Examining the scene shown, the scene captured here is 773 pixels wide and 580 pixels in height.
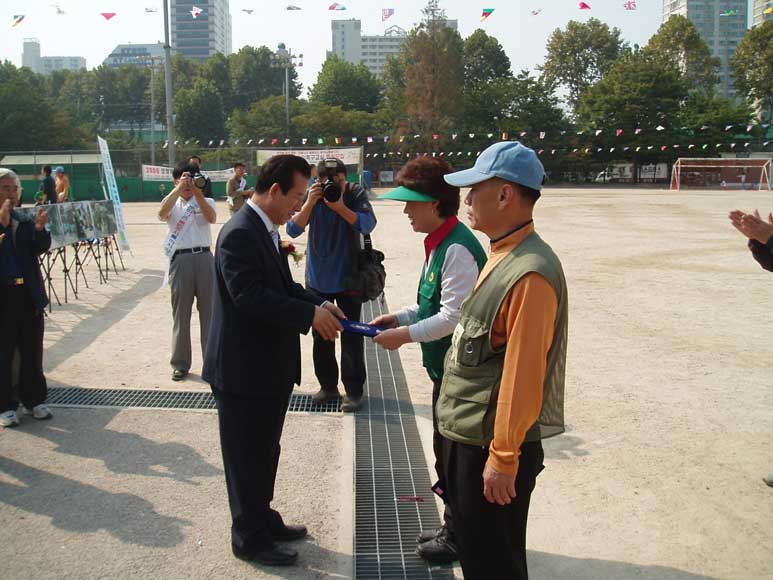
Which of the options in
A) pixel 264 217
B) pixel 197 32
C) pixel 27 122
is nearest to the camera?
pixel 264 217

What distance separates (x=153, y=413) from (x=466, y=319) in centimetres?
370

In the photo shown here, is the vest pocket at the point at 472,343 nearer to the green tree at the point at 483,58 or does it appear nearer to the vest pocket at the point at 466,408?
the vest pocket at the point at 466,408

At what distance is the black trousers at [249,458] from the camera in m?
3.17

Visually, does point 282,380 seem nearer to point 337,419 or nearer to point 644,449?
point 337,419

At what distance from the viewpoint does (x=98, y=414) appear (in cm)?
530

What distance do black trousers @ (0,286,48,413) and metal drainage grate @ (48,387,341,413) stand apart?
1.35 ft

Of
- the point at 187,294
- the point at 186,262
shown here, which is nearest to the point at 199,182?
the point at 186,262

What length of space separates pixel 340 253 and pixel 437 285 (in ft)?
7.44

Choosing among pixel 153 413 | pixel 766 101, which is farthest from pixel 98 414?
pixel 766 101

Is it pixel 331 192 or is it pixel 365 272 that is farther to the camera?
pixel 365 272

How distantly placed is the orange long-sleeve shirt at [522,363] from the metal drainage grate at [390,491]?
1.41 meters

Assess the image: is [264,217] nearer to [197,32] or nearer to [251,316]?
[251,316]

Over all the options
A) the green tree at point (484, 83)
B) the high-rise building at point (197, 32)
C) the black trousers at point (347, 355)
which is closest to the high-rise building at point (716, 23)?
the green tree at point (484, 83)

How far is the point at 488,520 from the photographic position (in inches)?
93.7
